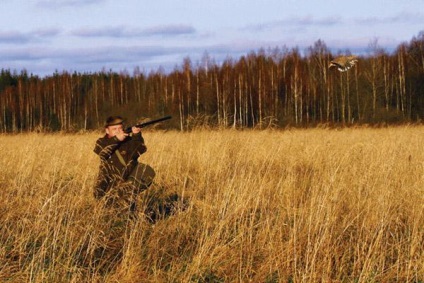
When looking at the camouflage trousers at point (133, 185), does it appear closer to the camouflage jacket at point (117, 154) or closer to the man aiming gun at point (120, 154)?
the man aiming gun at point (120, 154)

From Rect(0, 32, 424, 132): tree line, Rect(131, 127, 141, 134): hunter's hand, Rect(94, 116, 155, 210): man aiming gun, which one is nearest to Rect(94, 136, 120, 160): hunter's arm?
Rect(94, 116, 155, 210): man aiming gun

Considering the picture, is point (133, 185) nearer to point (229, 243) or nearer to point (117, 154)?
point (117, 154)

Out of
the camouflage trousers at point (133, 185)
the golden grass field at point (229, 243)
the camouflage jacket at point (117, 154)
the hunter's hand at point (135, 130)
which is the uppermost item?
the hunter's hand at point (135, 130)

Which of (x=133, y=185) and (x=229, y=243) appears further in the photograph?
(x=133, y=185)

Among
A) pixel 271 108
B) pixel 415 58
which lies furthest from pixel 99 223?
pixel 415 58

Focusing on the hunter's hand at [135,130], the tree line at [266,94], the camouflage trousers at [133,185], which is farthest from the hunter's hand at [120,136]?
the tree line at [266,94]

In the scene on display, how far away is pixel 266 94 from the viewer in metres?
39.2

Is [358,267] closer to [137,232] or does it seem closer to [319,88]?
[137,232]

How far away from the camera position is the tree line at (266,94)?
36781 mm

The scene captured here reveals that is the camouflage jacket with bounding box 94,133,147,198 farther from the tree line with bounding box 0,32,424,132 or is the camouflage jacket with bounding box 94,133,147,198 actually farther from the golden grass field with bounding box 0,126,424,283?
the tree line with bounding box 0,32,424,132

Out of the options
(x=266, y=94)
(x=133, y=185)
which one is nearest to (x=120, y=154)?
(x=133, y=185)

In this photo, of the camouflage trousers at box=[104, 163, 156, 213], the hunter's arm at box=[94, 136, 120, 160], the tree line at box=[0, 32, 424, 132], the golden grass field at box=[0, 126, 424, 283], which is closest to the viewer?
the golden grass field at box=[0, 126, 424, 283]

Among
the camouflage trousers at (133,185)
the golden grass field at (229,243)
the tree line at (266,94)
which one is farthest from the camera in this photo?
the tree line at (266,94)

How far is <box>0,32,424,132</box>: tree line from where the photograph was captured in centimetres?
3678
